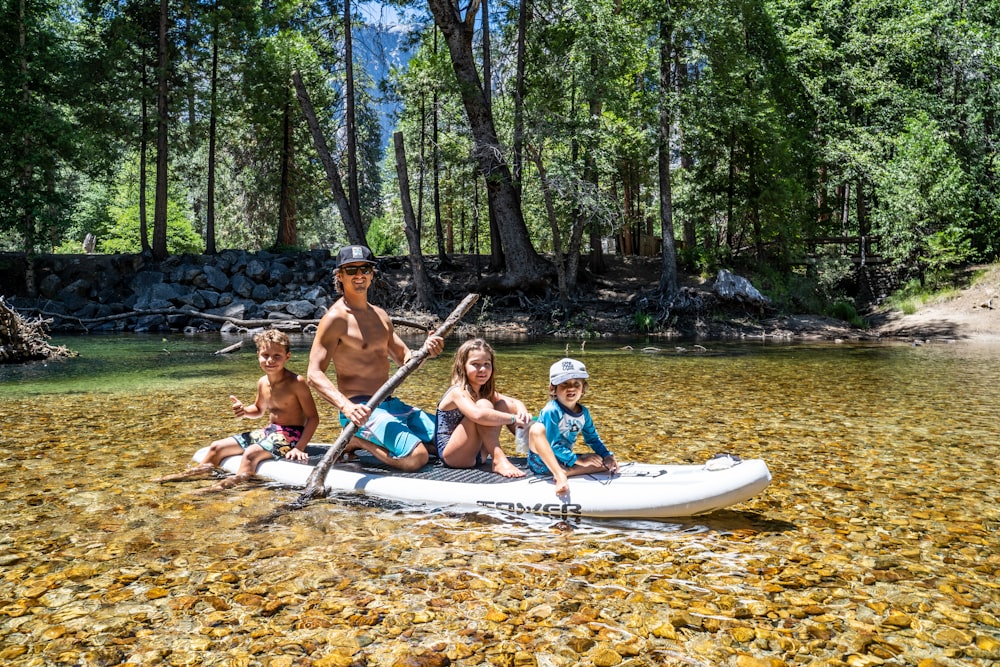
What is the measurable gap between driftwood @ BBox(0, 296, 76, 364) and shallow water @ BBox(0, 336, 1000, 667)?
272 inches

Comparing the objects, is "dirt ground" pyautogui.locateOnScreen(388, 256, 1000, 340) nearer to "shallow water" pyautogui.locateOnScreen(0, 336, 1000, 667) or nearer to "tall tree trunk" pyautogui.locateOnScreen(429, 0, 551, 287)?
"tall tree trunk" pyautogui.locateOnScreen(429, 0, 551, 287)

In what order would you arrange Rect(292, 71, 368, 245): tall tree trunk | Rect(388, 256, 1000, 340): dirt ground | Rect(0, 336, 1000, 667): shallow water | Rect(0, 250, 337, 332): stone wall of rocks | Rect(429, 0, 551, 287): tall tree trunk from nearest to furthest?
Rect(0, 336, 1000, 667): shallow water
Rect(388, 256, 1000, 340): dirt ground
Rect(429, 0, 551, 287): tall tree trunk
Rect(292, 71, 368, 245): tall tree trunk
Rect(0, 250, 337, 332): stone wall of rocks

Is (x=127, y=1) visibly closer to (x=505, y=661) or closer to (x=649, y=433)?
(x=649, y=433)

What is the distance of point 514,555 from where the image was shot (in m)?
3.51

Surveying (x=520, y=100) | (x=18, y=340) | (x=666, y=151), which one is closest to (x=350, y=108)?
(x=520, y=100)

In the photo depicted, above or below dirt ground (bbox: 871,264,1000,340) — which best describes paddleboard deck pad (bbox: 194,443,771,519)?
below

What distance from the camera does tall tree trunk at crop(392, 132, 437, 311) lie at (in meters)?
18.2

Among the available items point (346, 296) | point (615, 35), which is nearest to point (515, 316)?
point (615, 35)

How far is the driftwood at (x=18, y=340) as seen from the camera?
39.1 feet

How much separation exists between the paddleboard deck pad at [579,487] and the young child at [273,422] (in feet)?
1.03

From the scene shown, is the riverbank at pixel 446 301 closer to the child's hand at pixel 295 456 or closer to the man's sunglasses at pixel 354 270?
the child's hand at pixel 295 456

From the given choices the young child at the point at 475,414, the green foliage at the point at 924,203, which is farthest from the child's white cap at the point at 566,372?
the green foliage at the point at 924,203

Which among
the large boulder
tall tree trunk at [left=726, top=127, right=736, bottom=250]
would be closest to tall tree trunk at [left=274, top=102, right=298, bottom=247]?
the large boulder

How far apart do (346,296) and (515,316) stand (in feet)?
47.8
